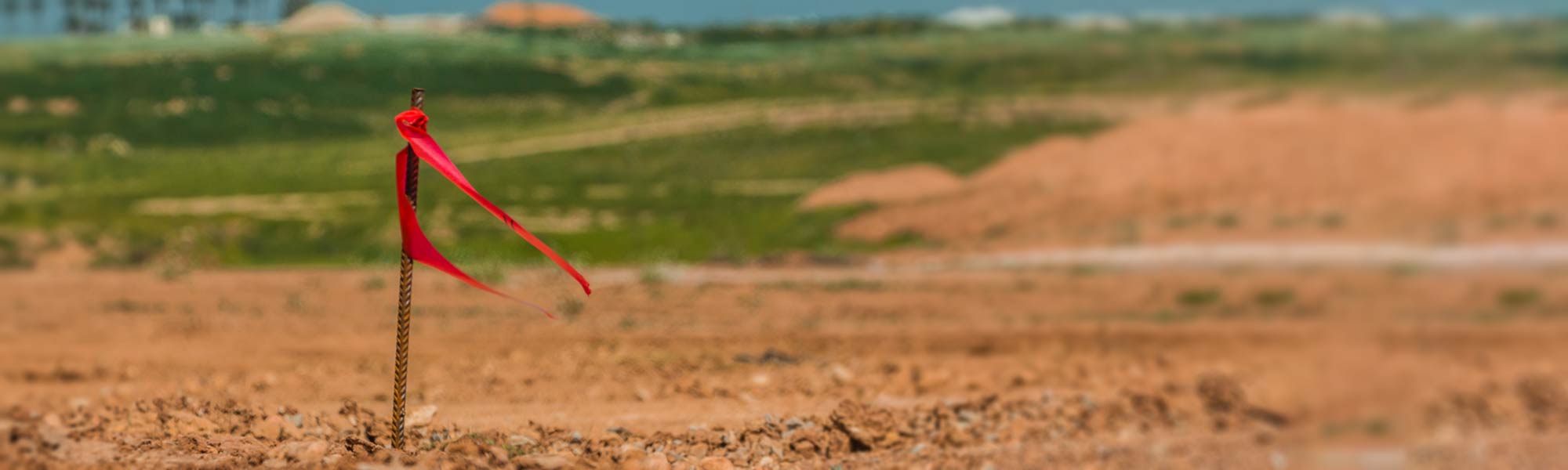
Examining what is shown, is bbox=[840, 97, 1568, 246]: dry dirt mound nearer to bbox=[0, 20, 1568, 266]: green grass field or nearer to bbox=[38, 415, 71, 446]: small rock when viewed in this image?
bbox=[0, 20, 1568, 266]: green grass field

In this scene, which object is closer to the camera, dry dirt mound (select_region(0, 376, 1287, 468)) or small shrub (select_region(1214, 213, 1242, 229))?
dry dirt mound (select_region(0, 376, 1287, 468))

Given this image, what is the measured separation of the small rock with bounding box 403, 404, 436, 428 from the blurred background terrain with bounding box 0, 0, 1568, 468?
0.24m

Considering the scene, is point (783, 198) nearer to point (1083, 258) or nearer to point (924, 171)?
point (924, 171)

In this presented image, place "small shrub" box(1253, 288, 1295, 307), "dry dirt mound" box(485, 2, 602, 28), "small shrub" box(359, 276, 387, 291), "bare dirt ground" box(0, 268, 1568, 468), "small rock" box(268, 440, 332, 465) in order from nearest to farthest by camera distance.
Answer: "small rock" box(268, 440, 332, 465)
"bare dirt ground" box(0, 268, 1568, 468)
"small shrub" box(1253, 288, 1295, 307)
"small shrub" box(359, 276, 387, 291)
"dry dirt mound" box(485, 2, 602, 28)

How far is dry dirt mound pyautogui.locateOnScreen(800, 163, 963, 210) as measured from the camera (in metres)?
28.2

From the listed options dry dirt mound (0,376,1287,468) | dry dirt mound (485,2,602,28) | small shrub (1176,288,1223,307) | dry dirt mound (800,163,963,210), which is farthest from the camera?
dry dirt mound (485,2,602,28)

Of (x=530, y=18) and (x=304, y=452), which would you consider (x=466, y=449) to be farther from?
(x=530, y=18)

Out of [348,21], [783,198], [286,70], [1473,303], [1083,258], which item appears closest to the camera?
[1473,303]

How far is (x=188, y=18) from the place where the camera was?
83.6 feet

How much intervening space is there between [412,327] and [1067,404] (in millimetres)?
8286

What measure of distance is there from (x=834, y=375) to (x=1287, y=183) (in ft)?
42.2

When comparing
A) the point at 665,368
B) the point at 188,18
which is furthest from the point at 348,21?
the point at 665,368

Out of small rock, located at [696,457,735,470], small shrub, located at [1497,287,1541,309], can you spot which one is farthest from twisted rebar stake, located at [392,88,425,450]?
small shrub, located at [1497,287,1541,309]

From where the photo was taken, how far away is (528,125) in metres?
43.3
